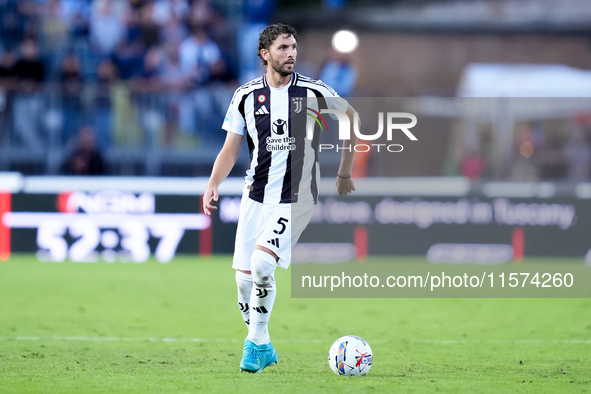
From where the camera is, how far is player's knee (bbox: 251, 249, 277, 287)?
21.5 ft

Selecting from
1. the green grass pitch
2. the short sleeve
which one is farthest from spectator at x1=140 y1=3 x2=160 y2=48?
the short sleeve

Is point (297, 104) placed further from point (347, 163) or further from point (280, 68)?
point (347, 163)

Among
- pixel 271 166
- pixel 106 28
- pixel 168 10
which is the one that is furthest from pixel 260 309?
pixel 168 10

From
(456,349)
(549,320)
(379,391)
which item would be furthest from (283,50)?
(549,320)

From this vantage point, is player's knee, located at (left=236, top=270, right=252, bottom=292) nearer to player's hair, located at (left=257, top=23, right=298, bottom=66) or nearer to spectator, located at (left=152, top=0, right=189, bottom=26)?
player's hair, located at (left=257, top=23, right=298, bottom=66)

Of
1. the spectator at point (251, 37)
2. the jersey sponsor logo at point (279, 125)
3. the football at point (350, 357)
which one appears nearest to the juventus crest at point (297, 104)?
the jersey sponsor logo at point (279, 125)

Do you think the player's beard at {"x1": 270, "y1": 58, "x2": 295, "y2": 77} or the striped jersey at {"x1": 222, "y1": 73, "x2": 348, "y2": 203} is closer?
the player's beard at {"x1": 270, "y1": 58, "x2": 295, "y2": 77}

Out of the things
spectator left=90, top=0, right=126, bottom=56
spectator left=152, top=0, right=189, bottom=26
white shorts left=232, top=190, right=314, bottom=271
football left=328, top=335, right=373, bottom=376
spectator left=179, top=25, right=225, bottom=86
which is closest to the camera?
football left=328, top=335, right=373, bottom=376

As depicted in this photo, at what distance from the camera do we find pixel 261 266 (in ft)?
21.5

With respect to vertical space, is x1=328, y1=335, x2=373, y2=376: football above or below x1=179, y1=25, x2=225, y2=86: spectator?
below

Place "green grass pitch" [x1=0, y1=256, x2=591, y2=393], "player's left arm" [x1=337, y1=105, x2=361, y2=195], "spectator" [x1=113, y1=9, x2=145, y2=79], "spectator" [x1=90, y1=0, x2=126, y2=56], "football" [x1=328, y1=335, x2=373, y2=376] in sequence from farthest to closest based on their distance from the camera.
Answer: "spectator" [x1=90, y1=0, x2=126, y2=56]
"spectator" [x1=113, y1=9, x2=145, y2=79]
"player's left arm" [x1=337, y1=105, x2=361, y2=195]
"football" [x1=328, y1=335, x2=373, y2=376]
"green grass pitch" [x1=0, y1=256, x2=591, y2=393]

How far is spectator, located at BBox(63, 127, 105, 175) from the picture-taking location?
15.1 m

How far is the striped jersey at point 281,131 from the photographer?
6.82 meters

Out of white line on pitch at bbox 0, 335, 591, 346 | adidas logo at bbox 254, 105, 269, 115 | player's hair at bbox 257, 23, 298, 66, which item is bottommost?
white line on pitch at bbox 0, 335, 591, 346
